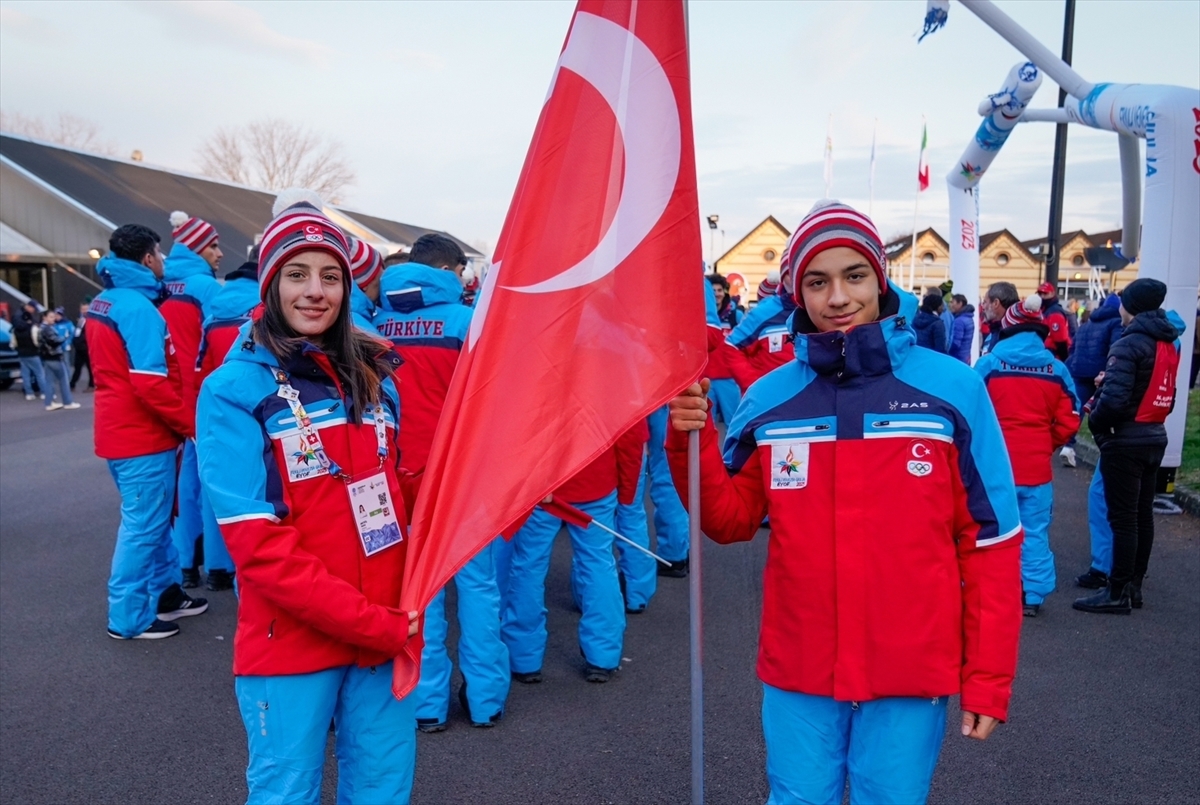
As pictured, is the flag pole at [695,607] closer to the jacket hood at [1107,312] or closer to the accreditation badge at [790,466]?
the accreditation badge at [790,466]

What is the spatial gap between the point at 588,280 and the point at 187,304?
4.89m

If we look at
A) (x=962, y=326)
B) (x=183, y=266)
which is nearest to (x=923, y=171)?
(x=962, y=326)

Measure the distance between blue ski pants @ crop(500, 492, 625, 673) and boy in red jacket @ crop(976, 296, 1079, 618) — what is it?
296 cm

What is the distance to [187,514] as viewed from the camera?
6.66 metres

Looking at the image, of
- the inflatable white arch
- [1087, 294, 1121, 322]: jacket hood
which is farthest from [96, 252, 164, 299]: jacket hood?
[1087, 294, 1121, 322]: jacket hood

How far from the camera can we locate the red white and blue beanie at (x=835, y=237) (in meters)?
2.41

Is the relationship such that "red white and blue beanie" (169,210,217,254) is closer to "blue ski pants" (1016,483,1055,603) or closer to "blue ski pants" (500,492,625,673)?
"blue ski pants" (500,492,625,673)

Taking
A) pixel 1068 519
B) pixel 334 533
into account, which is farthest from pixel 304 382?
pixel 1068 519

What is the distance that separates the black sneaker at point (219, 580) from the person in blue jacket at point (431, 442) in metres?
2.68

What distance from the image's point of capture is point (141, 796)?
3775 mm

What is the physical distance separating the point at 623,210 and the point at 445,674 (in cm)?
286

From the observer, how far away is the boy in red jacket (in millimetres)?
6148

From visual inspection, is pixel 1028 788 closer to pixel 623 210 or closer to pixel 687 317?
pixel 687 317

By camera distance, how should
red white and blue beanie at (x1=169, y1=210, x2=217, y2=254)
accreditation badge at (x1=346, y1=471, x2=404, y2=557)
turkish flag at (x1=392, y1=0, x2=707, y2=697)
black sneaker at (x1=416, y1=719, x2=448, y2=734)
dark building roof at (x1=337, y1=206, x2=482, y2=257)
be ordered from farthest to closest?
dark building roof at (x1=337, y1=206, x2=482, y2=257) → red white and blue beanie at (x1=169, y1=210, x2=217, y2=254) → black sneaker at (x1=416, y1=719, x2=448, y2=734) → accreditation badge at (x1=346, y1=471, x2=404, y2=557) → turkish flag at (x1=392, y1=0, x2=707, y2=697)
